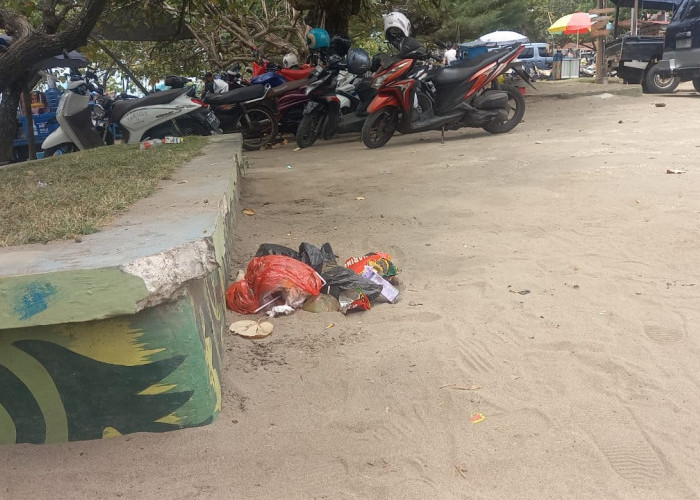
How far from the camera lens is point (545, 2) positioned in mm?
46438

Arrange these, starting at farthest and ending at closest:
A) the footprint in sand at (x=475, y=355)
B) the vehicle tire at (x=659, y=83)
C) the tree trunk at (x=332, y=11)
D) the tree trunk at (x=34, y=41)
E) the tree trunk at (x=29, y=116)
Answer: the vehicle tire at (x=659, y=83), the tree trunk at (x=332, y=11), the tree trunk at (x=29, y=116), the tree trunk at (x=34, y=41), the footprint in sand at (x=475, y=355)

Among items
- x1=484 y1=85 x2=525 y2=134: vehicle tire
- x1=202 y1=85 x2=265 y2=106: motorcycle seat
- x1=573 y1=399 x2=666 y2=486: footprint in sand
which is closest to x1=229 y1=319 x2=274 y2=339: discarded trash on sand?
x1=573 y1=399 x2=666 y2=486: footprint in sand

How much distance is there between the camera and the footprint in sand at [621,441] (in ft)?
6.29

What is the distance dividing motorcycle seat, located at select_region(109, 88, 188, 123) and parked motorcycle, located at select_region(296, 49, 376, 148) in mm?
1862

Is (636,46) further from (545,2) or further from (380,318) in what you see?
(545,2)

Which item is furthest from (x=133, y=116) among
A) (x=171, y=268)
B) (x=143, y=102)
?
(x=171, y=268)

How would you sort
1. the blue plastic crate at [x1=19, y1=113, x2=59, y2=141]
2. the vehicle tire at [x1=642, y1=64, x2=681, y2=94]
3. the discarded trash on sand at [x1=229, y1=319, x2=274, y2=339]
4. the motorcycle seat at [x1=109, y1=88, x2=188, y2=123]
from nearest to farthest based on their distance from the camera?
the discarded trash on sand at [x1=229, y1=319, x2=274, y2=339], the motorcycle seat at [x1=109, y1=88, x2=188, y2=123], the blue plastic crate at [x1=19, y1=113, x2=59, y2=141], the vehicle tire at [x1=642, y1=64, x2=681, y2=94]

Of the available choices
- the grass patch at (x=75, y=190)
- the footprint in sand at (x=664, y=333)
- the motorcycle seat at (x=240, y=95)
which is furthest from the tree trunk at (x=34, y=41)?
the footprint in sand at (x=664, y=333)

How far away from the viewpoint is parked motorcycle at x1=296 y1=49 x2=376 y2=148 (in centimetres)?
928

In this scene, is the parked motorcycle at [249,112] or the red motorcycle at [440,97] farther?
the parked motorcycle at [249,112]

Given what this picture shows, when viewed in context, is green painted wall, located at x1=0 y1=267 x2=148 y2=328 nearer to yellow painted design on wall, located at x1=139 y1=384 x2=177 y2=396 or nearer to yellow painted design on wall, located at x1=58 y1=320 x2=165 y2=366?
yellow painted design on wall, located at x1=58 y1=320 x2=165 y2=366

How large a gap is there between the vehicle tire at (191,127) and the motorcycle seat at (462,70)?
11.4 feet

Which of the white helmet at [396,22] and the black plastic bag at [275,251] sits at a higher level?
the white helmet at [396,22]

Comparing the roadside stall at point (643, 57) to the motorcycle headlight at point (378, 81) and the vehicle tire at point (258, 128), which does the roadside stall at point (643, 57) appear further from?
the vehicle tire at point (258, 128)
